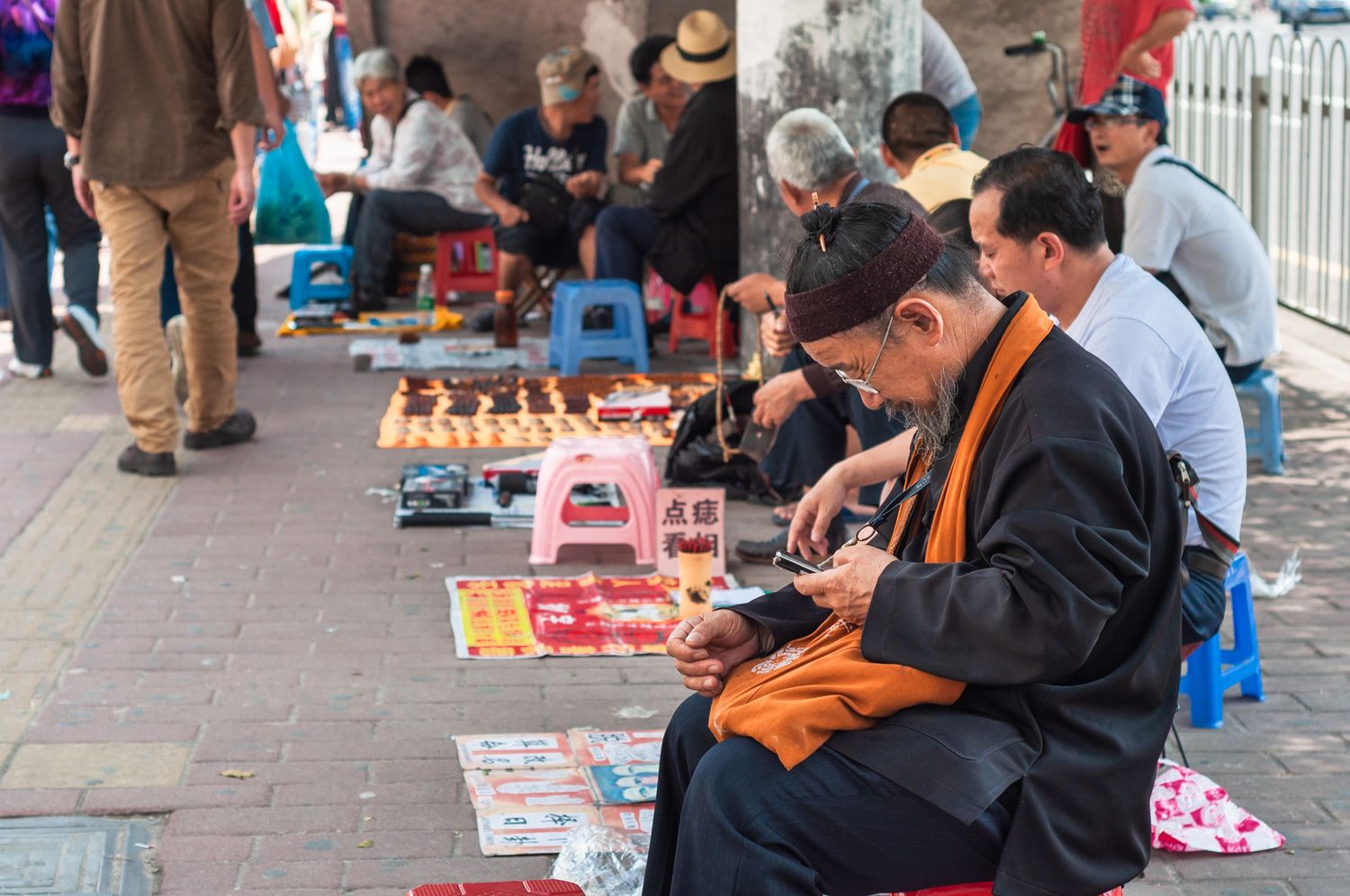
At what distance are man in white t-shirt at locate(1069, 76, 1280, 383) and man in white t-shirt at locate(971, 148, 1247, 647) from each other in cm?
202

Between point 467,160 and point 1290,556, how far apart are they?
19.3 ft

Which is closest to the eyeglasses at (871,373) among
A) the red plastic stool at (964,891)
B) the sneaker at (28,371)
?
the red plastic stool at (964,891)

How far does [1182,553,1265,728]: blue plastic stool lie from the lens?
3.72 m

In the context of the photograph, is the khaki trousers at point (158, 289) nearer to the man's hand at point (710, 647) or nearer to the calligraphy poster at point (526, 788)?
the calligraphy poster at point (526, 788)

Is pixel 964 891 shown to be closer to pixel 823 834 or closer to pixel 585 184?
pixel 823 834

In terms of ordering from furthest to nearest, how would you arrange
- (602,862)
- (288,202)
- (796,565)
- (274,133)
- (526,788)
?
(288,202)
(274,133)
(526,788)
(602,862)
(796,565)

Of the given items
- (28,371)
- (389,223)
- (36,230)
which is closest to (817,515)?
(36,230)

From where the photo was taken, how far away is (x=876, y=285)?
223cm

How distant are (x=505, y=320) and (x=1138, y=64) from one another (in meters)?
3.47

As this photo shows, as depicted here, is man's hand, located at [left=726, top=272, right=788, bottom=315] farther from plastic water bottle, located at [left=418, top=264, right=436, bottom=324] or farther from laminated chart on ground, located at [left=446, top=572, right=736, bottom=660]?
plastic water bottle, located at [left=418, top=264, right=436, bottom=324]

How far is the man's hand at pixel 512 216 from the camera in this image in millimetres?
8688

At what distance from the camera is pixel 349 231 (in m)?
10.2

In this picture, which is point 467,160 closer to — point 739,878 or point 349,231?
point 349,231

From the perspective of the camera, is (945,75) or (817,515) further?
(945,75)
